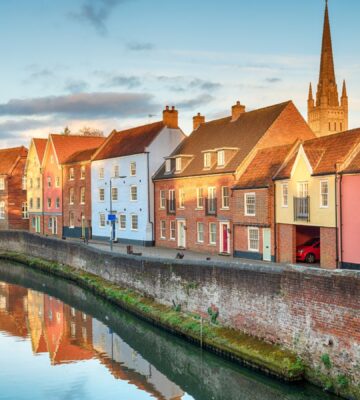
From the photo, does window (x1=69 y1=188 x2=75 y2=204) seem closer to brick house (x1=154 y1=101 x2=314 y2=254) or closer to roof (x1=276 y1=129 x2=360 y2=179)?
brick house (x1=154 y1=101 x2=314 y2=254)

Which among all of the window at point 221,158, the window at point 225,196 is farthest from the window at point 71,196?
the window at point 225,196

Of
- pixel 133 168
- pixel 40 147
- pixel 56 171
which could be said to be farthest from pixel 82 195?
pixel 40 147

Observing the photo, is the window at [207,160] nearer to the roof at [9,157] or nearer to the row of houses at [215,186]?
the row of houses at [215,186]

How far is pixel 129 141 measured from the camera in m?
50.8

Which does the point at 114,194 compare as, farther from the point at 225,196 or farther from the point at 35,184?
the point at 35,184

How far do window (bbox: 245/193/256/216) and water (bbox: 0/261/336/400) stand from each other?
10.0 meters

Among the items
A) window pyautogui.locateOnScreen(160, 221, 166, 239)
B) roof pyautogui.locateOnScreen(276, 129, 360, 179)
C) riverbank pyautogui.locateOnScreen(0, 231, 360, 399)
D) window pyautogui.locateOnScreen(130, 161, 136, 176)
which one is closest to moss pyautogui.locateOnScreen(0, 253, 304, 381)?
riverbank pyautogui.locateOnScreen(0, 231, 360, 399)

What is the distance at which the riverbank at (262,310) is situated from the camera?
16.5 meters

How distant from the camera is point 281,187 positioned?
105ft

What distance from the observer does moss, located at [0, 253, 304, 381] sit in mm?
18556

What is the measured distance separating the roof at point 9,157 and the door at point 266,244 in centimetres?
4519

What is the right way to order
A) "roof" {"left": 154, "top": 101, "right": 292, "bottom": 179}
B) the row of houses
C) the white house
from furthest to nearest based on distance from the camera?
the white house < "roof" {"left": 154, "top": 101, "right": 292, "bottom": 179} < the row of houses

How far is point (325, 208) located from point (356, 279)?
41.5ft

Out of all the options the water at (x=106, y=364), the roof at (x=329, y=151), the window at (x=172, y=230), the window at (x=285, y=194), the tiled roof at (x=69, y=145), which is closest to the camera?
the water at (x=106, y=364)
